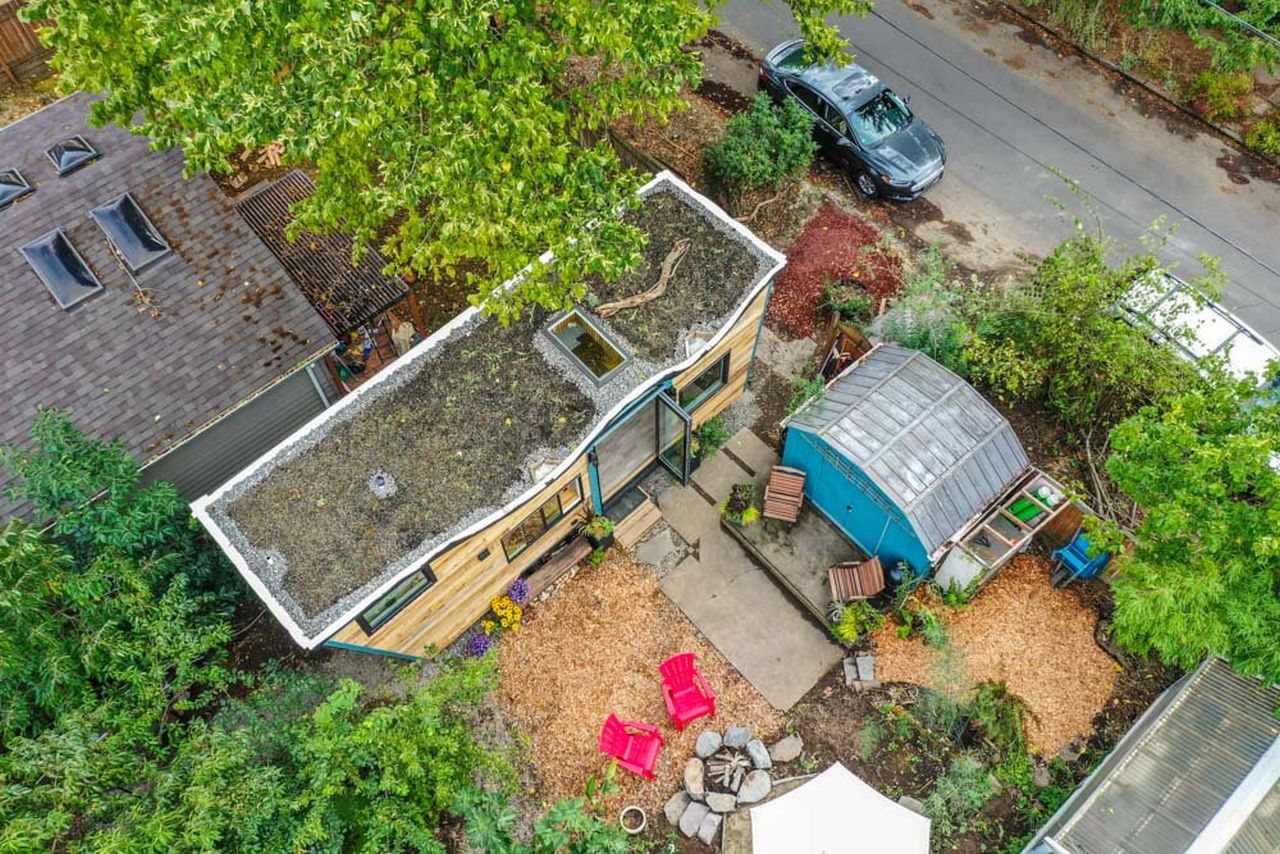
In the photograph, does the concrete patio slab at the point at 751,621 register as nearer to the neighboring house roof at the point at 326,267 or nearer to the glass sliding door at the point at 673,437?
the glass sliding door at the point at 673,437

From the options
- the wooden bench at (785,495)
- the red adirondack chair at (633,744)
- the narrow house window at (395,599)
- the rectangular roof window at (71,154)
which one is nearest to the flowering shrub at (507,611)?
the narrow house window at (395,599)

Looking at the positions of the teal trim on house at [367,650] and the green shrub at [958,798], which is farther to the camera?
the green shrub at [958,798]

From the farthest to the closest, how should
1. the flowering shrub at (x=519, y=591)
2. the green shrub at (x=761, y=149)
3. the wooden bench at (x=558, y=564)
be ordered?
the green shrub at (x=761, y=149)
the wooden bench at (x=558, y=564)
the flowering shrub at (x=519, y=591)

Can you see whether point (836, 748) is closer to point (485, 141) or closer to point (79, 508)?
point (485, 141)

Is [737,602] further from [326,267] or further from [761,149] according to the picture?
[326,267]

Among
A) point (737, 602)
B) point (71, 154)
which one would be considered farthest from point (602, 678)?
point (71, 154)
